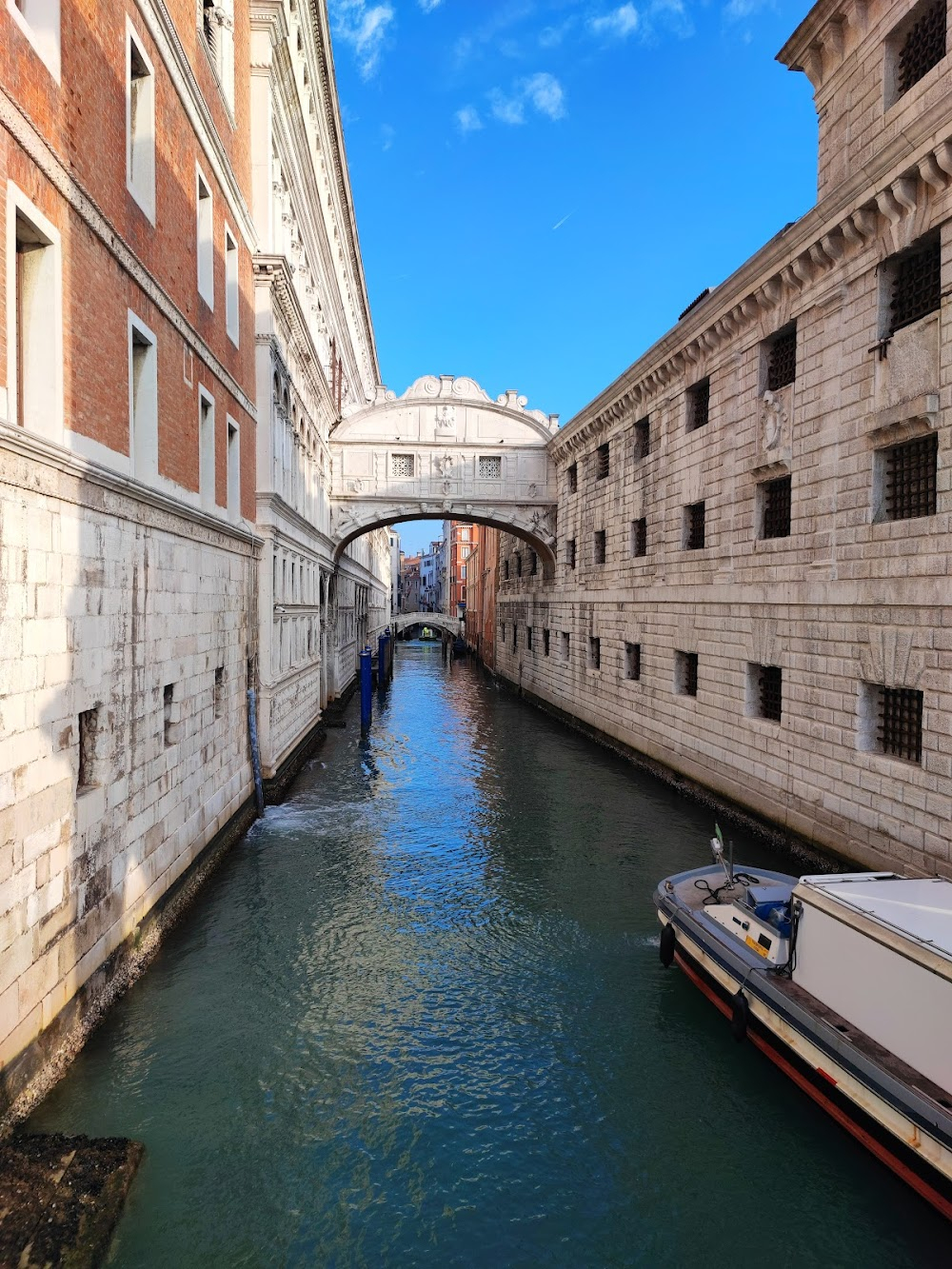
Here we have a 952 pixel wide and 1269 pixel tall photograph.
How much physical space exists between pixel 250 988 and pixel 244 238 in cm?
1036

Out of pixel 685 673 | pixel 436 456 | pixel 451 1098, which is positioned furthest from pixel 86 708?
pixel 436 456

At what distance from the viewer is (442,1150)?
5.12 meters

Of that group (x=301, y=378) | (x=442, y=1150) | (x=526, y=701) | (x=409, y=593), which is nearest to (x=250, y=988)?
(x=442, y=1150)

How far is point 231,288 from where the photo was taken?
1140 centimetres

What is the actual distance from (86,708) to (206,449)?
4.92 metres

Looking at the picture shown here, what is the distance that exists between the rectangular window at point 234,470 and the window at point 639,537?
29.5ft

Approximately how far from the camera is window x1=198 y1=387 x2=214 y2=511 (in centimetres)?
959

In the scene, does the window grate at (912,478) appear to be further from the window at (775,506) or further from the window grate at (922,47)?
the window grate at (922,47)

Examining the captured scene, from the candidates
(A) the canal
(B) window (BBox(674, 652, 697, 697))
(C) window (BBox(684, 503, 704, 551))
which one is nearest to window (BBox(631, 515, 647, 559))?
(C) window (BBox(684, 503, 704, 551))

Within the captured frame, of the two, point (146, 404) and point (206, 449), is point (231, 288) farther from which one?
point (146, 404)

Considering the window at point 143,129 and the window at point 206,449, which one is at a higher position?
the window at point 143,129

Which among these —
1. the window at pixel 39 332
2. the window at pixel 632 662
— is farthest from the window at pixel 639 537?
the window at pixel 39 332

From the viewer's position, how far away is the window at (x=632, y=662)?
17516mm

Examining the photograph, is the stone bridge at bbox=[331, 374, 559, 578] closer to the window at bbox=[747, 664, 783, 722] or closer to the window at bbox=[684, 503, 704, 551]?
the window at bbox=[684, 503, 704, 551]
